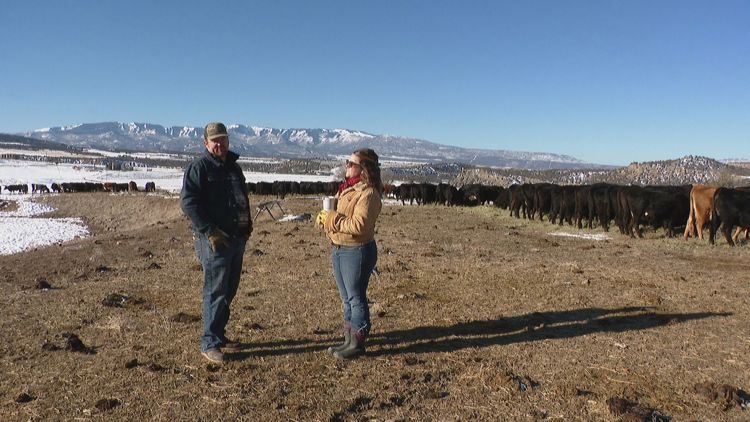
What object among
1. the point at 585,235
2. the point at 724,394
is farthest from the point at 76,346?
the point at 585,235

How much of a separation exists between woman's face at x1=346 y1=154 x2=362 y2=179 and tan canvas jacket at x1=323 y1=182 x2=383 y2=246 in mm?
110

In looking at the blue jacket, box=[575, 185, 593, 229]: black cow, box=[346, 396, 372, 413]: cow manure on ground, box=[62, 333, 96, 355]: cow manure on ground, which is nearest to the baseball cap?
the blue jacket

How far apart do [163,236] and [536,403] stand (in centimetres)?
1507

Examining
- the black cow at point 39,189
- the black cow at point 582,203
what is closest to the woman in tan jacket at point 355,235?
the black cow at point 582,203

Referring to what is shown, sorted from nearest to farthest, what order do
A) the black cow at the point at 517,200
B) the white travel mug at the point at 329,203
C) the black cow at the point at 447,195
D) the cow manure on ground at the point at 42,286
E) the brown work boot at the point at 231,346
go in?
the white travel mug at the point at 329,203 → the brown work boot at the point at 231,346 → the cow manure on ground at the point at 42,286 → the black cow at the point at 517,200 → the black cow at the point at 447,195

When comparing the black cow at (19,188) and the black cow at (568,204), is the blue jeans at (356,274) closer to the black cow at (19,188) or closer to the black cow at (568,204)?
the black cow at (568,204)

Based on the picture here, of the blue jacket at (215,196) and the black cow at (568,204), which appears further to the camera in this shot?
the black cow at (568,204)

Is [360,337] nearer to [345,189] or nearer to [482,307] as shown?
[345,189]

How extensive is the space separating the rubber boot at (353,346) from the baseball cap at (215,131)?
85.2 inches

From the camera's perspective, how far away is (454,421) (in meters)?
3.91

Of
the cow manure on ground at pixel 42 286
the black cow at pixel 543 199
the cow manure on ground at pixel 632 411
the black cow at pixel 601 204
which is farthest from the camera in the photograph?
the black cow at pixel 543 199

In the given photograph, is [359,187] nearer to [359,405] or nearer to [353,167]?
[353,167]

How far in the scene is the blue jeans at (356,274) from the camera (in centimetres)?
492

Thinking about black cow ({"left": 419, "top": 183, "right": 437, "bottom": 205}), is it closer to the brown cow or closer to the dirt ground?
the brown cow
